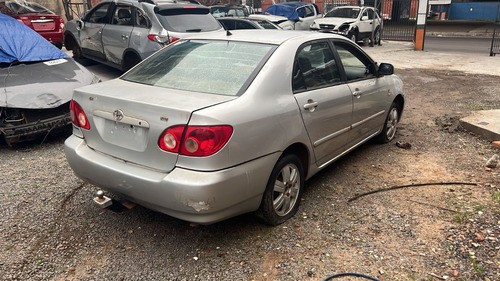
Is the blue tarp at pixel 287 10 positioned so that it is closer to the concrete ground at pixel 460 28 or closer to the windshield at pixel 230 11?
the windshield at pixel 230 11

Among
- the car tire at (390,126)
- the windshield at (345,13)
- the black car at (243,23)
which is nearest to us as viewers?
the car tire at (390,126)

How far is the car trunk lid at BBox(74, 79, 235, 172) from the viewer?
2682 millimetres

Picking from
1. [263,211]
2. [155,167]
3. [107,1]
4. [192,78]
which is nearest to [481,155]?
[263,211]

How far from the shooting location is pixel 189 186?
101 inches

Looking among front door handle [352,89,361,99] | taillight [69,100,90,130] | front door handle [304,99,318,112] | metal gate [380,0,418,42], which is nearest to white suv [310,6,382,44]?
metal gate [380,0,418,42]

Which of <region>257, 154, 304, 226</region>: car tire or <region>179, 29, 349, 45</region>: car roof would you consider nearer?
<region>257, 154, 304, 226</region>: car tire

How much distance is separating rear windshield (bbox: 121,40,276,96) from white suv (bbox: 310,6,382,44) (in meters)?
13.3

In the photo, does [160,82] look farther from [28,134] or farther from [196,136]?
[28,134]

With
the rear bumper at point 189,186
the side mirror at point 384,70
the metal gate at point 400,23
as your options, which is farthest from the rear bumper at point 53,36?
the metal gate at point 400,23

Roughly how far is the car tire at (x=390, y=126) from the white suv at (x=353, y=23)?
11336mm

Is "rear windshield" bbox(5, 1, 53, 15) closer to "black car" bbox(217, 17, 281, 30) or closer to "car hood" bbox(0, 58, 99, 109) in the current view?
"black car" bbox(217, 17, 281, 30)

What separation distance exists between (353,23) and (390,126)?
12.0 metres

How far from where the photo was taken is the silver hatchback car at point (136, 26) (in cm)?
720

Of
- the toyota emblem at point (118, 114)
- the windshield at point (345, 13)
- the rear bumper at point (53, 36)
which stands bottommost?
the toyota emblem at point (118, 114)
